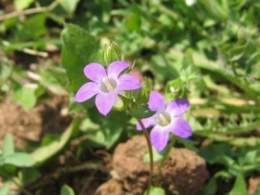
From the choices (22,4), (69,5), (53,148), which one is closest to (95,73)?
(53,148)

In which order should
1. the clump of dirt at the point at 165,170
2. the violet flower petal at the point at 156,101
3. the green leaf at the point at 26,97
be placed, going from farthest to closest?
the green leaf at the point at 26,97 → the clump of dirt at the point at 165,170 → the violet flower petal at the point at 156,101

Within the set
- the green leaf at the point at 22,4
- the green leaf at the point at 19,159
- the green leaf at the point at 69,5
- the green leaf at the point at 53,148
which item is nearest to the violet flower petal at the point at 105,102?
the green leaf at the point at 19,159

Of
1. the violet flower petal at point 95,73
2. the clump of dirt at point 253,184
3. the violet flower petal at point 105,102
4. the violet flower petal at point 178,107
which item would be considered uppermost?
the violet flower petal at point 95,73

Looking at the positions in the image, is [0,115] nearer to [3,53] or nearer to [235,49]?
[3,53]

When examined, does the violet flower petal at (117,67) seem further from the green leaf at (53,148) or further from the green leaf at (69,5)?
the green leaf at (69,5)

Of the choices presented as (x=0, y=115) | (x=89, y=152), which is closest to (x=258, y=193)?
(x=89, y=152)
